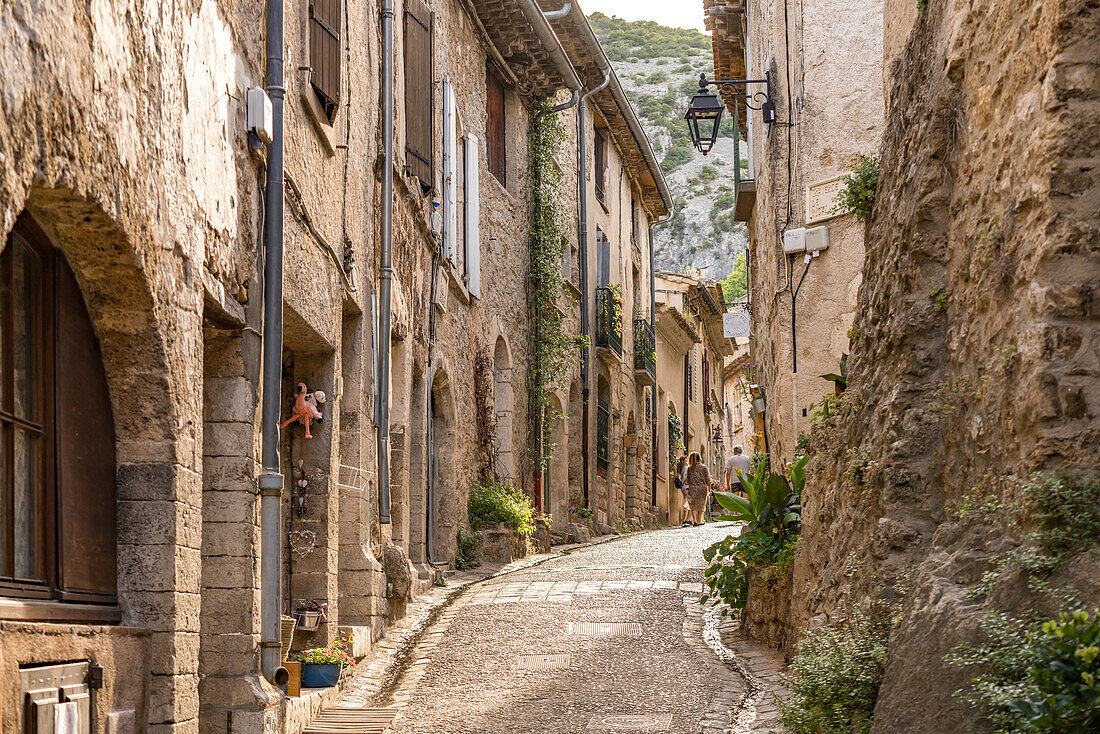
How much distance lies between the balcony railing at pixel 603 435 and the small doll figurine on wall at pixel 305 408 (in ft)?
44.1

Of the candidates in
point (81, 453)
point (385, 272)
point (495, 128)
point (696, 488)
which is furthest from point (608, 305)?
point (81, 453)

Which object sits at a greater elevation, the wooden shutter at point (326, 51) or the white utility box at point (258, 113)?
the wooden shutter at point (326, 51)

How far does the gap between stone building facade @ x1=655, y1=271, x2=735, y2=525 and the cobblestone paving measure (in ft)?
53.7

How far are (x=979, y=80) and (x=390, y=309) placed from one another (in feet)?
19.4

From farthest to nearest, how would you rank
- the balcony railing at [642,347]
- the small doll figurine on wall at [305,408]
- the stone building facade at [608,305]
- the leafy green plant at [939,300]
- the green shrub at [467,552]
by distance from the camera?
the balcony railing at [642,347], the stone building facade at [608,305], the green shrub at [467,552], the small doll figurine on wall at [305,408], the leafy green plant at [939,300]

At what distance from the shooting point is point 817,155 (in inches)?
462

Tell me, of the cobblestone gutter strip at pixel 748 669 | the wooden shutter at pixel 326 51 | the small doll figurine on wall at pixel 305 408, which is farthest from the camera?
the small doll figurine on wall at pixel 305 408

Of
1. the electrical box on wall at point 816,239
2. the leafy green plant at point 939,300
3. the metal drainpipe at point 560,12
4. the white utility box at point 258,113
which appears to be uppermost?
the metal drainpipe at point 560,12

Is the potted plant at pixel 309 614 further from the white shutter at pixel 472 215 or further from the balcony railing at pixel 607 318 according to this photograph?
the balcony railing at pixel 607 318

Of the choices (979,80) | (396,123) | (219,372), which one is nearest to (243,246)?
(219,372)

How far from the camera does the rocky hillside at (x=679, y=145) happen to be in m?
68.0

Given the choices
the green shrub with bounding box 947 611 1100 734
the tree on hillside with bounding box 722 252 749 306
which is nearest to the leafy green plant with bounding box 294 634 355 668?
the green shrub with bounding box 947 611 1100 734

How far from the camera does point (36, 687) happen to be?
162 inches

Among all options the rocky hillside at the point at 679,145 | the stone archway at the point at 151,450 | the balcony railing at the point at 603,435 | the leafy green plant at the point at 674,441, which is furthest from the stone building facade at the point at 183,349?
the rocky hillside at the point at 679,145
